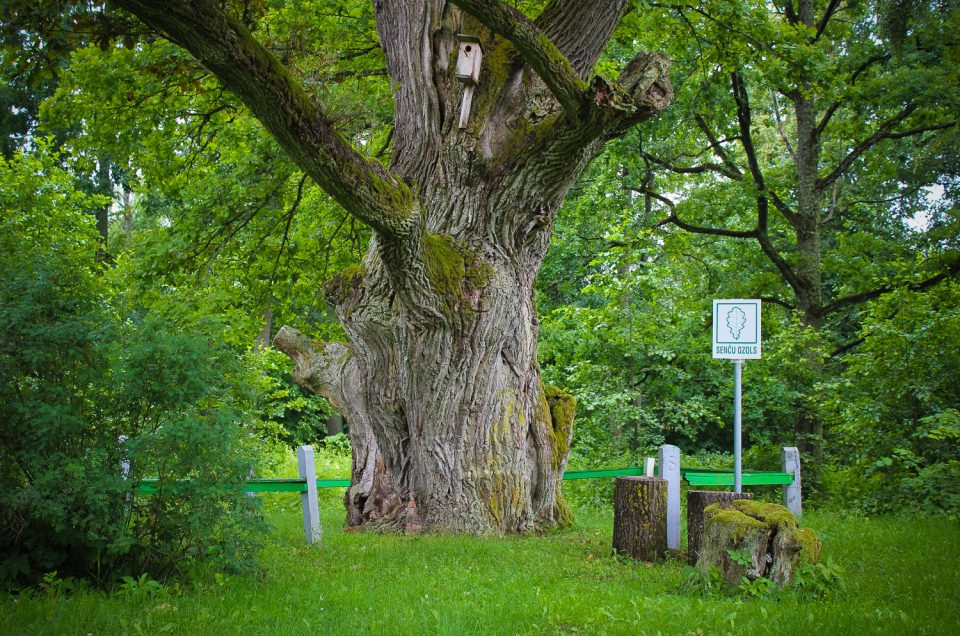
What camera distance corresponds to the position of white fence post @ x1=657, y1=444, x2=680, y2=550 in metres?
8.45

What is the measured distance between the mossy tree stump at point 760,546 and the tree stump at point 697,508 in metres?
0.94

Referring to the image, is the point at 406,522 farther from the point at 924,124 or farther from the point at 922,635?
the point at 924,124

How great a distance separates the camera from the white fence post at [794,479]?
10891mm

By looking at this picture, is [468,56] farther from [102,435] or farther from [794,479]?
[794,479]

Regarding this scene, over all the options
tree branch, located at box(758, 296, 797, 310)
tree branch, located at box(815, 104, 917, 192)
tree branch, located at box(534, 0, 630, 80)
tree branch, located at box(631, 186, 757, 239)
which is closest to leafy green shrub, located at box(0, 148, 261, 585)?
tree branch, located at box(534, 0, 630, 80)

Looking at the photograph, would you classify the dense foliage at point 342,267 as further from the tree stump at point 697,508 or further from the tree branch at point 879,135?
the tree stump at point 697,508

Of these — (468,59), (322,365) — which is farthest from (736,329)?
(322,365)

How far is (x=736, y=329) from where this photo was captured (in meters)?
8.37

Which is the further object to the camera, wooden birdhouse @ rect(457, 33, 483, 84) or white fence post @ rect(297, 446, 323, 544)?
wooden birdhouse @ rect(457, 33, 483, 84)

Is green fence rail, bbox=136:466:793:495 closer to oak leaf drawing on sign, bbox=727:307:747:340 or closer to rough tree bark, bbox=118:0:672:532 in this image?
rough tree bark, bbox=118:0:672:532

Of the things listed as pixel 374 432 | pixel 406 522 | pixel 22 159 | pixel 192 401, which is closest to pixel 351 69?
pixel 374 432

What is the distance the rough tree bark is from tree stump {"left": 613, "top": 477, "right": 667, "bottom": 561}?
192 centimetres

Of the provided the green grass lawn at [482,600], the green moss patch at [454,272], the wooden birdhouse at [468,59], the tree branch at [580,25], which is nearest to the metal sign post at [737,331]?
the green grass lawn at [482,600]

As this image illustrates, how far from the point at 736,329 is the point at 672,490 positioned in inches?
76.8
